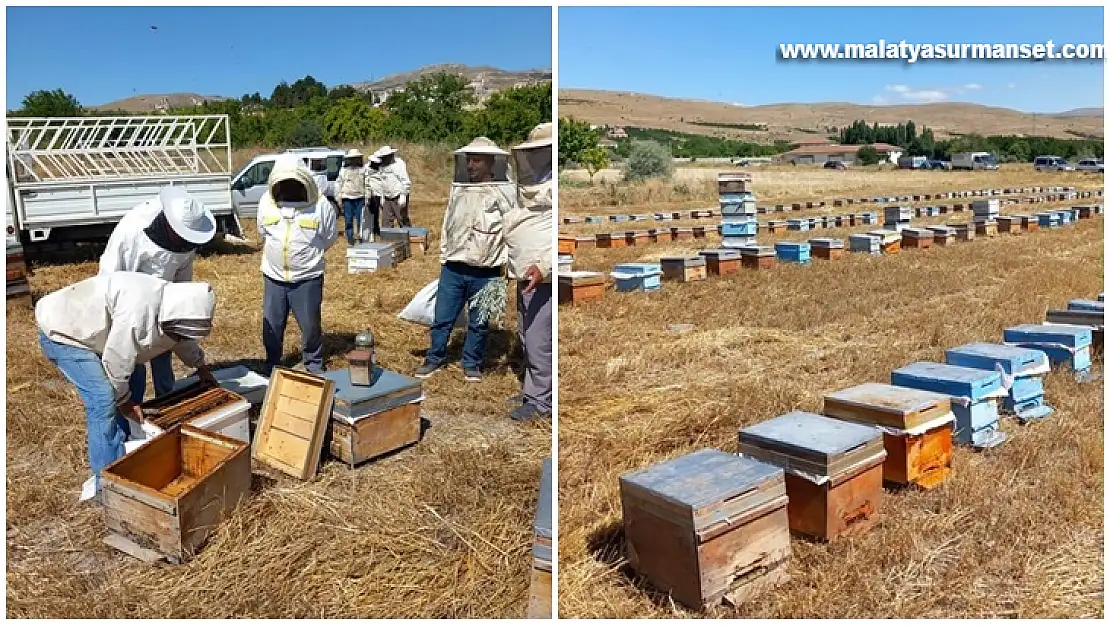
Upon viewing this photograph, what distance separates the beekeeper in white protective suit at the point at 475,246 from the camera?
578cm

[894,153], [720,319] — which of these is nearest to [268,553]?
[720,319]

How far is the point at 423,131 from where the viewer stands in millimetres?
28609

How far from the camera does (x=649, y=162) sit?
33094mm

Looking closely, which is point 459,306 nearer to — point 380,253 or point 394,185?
point 380,253

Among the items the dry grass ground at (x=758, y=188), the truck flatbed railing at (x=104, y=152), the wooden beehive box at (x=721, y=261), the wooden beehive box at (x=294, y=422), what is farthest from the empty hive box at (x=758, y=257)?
the dry grass ground at (x=758, y=188)

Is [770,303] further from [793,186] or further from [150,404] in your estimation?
[793,186]

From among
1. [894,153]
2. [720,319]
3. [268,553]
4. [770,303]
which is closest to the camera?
[268,553]

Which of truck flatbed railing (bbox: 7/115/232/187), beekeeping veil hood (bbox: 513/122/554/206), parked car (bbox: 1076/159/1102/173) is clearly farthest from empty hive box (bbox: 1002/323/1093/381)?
parked car (bbox: 1076/159/1102/173)

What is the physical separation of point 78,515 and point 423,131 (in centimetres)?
2570

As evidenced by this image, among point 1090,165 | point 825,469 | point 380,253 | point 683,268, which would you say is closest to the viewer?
point 825,469

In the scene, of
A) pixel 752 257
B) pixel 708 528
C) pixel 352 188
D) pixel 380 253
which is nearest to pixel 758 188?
pixel 752 257

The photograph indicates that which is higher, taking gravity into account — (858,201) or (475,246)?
(858,201)

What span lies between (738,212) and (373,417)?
330 inches

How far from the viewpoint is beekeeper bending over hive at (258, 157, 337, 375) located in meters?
5.64
